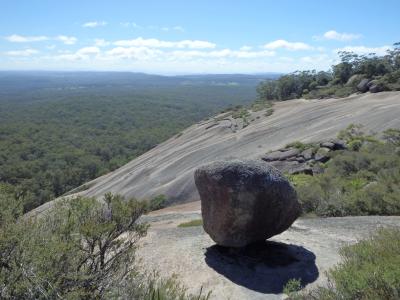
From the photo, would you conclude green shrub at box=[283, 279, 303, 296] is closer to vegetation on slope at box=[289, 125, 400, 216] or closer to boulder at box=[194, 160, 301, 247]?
boulder at box=[194, 160, 301, 247]

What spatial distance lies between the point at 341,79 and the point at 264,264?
58.1 m

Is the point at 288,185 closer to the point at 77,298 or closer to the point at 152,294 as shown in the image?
the point at 152,294

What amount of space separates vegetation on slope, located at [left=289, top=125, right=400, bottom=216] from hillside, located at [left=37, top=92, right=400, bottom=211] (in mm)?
7510

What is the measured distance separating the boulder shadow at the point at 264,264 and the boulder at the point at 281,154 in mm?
17085

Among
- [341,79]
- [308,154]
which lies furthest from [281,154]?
[341,79]

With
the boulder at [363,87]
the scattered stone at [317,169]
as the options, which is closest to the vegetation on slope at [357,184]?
the scattered stone at [317,169]

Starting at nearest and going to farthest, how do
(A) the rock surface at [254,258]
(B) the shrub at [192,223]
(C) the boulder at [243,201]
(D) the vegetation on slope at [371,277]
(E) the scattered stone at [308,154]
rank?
(D) the vegetation on slope at [371,277], (A) the rock surface at [254,258], (C) the boulder at [243,201], (B) the shrub at [192,223], (E) the scattered stone at [308,154]

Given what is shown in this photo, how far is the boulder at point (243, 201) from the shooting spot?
41.5ft

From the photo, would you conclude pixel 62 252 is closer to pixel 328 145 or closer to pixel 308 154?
pixel 308 154

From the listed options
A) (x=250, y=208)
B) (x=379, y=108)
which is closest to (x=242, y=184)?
(x=250, y=208)

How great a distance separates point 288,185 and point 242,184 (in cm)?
167

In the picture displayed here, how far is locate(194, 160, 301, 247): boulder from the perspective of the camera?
41.5 feet

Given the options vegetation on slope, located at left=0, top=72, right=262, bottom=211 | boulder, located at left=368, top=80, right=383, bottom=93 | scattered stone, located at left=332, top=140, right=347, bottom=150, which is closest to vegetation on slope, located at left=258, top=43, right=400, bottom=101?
boulder, located at left=368, top=80, right=383, bottom=93

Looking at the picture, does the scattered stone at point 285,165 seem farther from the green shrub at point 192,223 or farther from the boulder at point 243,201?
the boulder at point 243,201
